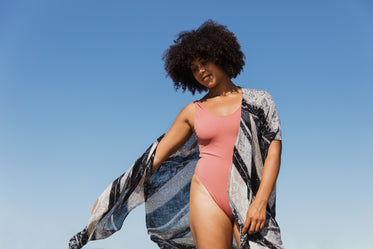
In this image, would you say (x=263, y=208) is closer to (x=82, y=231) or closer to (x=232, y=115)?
(x=232, y=115)

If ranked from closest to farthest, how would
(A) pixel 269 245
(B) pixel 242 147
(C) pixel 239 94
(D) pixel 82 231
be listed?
1. (A) pixel 269 245
2. (B) pixel 242 147
3. (C) pixel 239 94
4. (D) pixel 82 231

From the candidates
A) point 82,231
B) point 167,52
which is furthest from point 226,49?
point 82,231

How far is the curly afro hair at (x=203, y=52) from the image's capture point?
3930 mm

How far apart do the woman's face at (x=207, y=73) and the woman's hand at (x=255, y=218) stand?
1163 millimetres

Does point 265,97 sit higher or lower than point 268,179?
higher

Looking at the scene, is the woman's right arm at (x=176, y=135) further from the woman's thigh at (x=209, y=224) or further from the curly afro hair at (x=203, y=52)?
the woman's thigh at (x=209, y=224)

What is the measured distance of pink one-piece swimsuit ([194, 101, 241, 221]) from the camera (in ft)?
11.4

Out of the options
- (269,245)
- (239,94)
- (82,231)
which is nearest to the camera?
(269,245)

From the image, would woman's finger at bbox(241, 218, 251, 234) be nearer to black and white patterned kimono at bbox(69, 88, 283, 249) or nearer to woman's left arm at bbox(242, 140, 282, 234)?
woman's left arm at bbox(242, 140, 282, 234)

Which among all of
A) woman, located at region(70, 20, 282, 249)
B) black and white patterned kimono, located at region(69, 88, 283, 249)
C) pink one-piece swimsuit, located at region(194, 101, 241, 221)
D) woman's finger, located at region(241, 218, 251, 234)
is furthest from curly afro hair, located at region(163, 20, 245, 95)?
woman's finger, located at region(241, 218, 251, 234)

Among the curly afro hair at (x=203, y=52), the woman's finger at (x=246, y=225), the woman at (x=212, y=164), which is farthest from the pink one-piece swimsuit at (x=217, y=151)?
the curly afro hair at (x=203, y=52)

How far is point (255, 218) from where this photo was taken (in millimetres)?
3250

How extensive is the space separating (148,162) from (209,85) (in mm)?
940

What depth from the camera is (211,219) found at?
339cm
